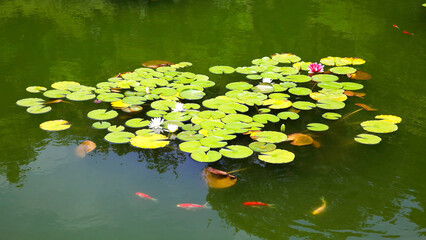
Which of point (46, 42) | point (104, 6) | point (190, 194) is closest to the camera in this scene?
point (190, 194)

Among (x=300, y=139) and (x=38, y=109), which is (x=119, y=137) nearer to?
(x=38, y=109)

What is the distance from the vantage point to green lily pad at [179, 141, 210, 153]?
2.14m

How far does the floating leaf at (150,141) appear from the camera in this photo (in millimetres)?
2186

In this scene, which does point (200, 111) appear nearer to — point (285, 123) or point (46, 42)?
point (285, 123)

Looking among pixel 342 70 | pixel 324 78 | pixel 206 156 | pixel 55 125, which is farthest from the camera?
pixel 342 70

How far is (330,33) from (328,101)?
1669 mm

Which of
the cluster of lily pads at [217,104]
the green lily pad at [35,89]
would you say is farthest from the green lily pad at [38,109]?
the green lily pad at [35,89]

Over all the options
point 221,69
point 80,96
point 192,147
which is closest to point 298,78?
point 221,69

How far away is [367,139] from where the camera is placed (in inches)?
90.0

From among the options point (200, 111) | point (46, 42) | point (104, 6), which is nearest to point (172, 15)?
point (104, 6)

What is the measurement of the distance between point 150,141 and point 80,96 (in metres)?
0.78

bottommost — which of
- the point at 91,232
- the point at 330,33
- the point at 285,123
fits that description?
the point at 91,232

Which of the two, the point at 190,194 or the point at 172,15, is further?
the point at 172,15

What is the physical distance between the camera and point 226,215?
1766 millimetres
